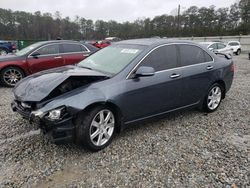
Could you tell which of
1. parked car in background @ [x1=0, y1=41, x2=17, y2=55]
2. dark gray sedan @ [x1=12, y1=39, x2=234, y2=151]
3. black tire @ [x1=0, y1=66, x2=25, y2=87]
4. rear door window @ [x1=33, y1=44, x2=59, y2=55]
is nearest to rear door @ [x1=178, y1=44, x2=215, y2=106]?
dark gray sedan @ [x1=12, y1=39, x2=234, y2=151]

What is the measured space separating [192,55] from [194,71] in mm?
333

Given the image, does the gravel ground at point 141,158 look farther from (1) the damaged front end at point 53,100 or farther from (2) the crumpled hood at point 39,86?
(2) the crumpled hood at point 39,86

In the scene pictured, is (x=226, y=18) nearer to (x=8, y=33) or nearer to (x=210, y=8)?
(x=210, y=8)

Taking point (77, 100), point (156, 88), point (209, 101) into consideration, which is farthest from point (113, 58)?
point (209, 101)

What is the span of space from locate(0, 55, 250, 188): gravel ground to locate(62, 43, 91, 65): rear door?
12.4 feet

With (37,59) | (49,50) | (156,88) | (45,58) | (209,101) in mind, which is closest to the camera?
(156,88)

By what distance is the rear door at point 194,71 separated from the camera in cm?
414

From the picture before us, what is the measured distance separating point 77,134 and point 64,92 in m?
0.59

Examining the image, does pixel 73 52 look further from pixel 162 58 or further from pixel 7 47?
pixel 7 47

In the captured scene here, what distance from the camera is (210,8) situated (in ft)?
176

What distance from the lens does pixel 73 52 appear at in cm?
786

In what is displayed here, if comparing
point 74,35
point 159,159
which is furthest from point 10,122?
point 74,35

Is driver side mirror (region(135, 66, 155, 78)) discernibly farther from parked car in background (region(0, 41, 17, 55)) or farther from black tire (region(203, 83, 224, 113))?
parked car in background (region(0, 41, 17, 55))

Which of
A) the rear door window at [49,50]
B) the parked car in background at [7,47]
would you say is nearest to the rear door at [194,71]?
the rear door window at [49,50]
